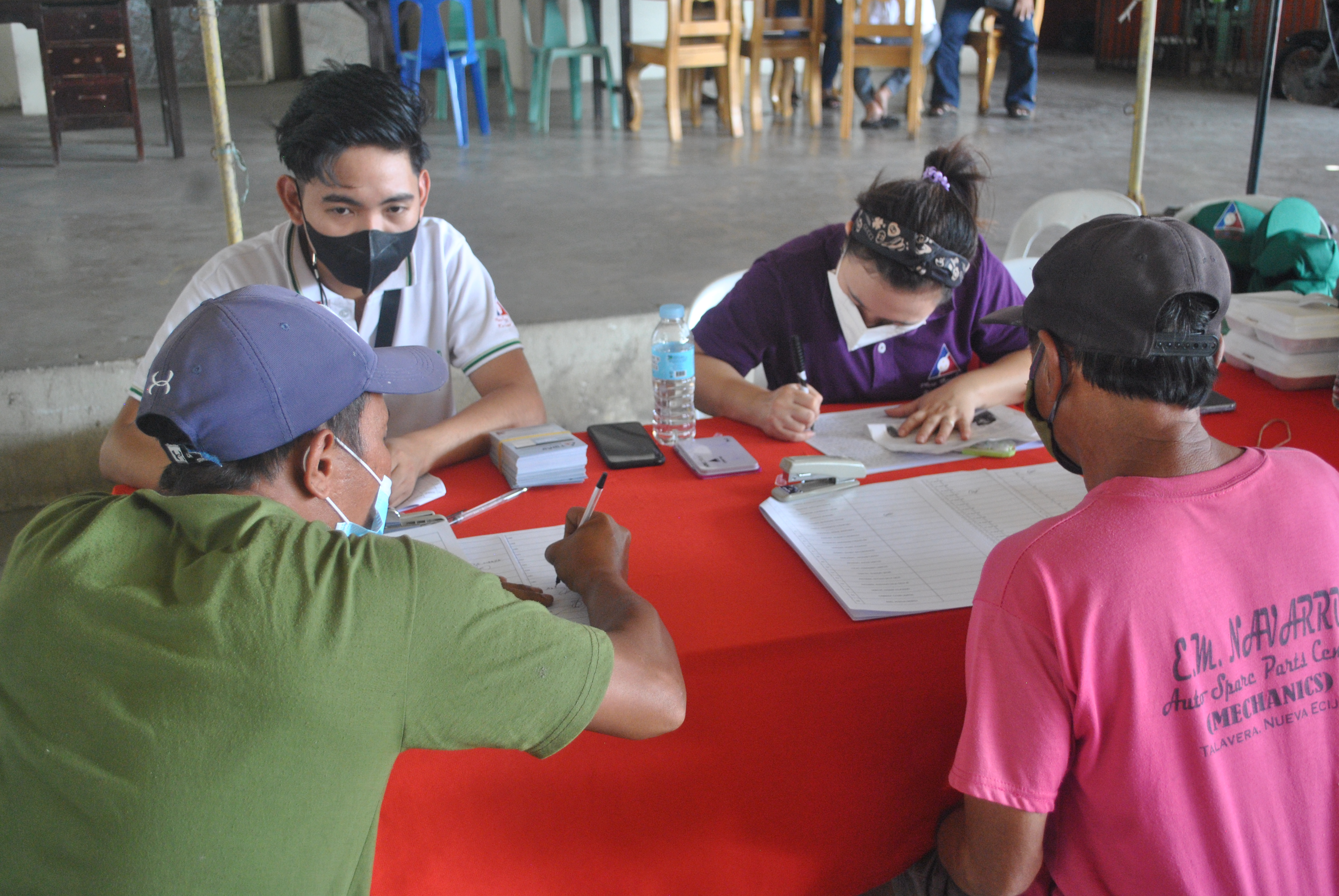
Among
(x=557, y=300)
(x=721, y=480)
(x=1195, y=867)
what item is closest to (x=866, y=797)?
(x=1195, y=867)

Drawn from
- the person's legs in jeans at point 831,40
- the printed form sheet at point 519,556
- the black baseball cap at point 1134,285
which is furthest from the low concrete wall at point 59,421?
the person's legs in jeans at point 831,40

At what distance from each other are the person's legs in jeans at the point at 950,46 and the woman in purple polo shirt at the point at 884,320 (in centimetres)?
636

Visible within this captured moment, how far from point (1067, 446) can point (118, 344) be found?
10.0 feet

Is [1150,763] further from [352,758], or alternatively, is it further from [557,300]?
[557,300]

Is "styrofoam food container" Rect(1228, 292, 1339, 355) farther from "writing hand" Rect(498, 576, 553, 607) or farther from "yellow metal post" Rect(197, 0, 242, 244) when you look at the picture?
"yellow metal post" Rect(197, 0, 242, 244)

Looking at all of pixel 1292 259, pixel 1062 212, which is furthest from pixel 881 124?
pixel 1292 259

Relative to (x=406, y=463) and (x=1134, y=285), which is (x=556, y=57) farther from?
(x=1134, y=285)

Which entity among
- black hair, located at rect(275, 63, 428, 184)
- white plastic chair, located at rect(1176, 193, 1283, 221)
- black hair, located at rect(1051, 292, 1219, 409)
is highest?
black hair, located at rect(275, 63, 428, 184)

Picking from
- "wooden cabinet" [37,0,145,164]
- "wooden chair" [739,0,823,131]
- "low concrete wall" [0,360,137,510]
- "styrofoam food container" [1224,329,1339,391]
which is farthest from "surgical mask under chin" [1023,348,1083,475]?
"wooden chair" [739,0,823,131]

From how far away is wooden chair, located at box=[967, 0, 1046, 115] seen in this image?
26.7ft

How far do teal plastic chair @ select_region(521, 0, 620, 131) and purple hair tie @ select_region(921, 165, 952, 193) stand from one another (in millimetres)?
5976

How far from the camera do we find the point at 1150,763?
1.00 metres

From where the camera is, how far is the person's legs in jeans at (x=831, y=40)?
7.77 m

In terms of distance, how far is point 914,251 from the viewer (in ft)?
6.18
